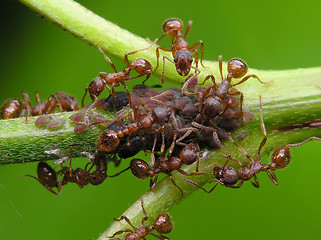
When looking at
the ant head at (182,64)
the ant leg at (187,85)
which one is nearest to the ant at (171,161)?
the ant leg at (187,85)

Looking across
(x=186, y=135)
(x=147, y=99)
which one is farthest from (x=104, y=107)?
(x=186, y=135)

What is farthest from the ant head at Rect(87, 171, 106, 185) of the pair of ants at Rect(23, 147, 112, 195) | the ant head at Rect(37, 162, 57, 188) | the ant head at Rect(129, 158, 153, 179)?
the ant head at Rect(37, 162, 57, 188)

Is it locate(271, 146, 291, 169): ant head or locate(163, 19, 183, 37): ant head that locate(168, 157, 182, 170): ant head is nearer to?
locate(271, 146, 291, 169): ant head

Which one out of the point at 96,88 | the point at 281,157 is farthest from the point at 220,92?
the point at 96,88

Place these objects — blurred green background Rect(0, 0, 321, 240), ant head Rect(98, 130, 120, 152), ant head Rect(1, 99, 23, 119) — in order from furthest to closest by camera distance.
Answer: ant head Rect(1, 99, 23, 119), blurred green background Rect(0, 0, 321, 240), ant head Rect(98, 130, 120, 152)

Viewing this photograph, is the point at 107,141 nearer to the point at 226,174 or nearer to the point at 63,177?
the point at 226,174

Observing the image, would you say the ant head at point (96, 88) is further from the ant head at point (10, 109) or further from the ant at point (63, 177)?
the ant head at point (10, 109)
